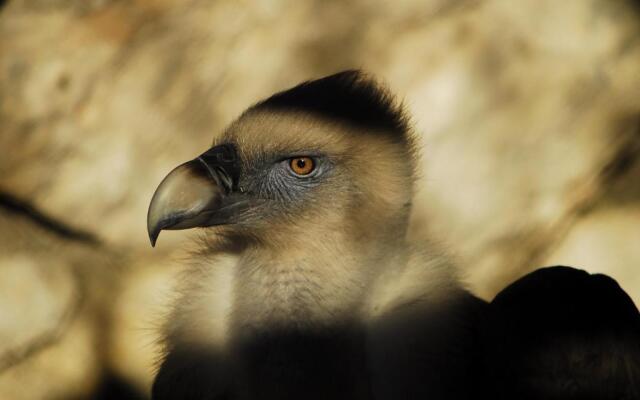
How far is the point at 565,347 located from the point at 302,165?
0.73 metres

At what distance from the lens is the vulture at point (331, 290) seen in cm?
186

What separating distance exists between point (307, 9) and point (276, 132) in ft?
3.81

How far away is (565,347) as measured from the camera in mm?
1852

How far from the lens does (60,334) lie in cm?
275

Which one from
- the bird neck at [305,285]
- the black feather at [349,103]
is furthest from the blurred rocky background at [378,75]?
the bird neck at [305,285]

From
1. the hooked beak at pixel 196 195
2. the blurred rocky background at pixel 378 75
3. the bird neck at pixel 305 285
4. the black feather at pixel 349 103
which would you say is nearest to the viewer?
the hooked beak at pixel 196 195

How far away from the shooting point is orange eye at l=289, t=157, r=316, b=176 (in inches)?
78.4

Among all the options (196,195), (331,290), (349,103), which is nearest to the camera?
(196,195)

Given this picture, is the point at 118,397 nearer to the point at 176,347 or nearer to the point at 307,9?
the point at 176,347

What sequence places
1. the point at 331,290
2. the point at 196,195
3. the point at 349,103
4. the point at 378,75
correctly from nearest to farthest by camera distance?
the point at 196,195 < the point at 331,290 < the point at 349,103 < the point at 378,75

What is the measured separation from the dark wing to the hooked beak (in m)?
0.70

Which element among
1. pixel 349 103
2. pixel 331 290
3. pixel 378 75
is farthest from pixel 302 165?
pixel 378 75

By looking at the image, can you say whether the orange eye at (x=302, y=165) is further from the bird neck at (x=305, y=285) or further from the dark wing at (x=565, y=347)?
the dark wing at (x=565, y=347)

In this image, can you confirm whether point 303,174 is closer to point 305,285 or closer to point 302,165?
point 302,165
